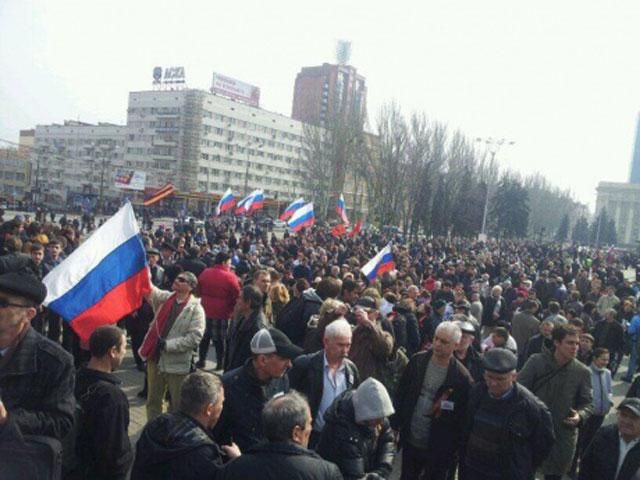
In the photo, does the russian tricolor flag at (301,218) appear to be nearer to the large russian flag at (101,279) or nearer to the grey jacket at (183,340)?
the grey jacket at (183,340)

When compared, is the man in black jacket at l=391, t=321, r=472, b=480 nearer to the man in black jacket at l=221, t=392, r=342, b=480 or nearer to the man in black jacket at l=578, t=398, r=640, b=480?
the man in black jacket at l=578, t=398, r=640, b=480

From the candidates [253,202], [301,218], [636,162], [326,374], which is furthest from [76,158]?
[636,162]

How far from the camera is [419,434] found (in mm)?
4469

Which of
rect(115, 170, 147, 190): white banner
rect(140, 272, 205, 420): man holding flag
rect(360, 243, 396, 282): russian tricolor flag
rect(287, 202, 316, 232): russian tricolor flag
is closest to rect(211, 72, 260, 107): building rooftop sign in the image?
rect(115, 170, 147, 190): white banner

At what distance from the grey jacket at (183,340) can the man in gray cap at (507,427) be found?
2903 millimetres

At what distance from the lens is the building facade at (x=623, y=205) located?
120 m

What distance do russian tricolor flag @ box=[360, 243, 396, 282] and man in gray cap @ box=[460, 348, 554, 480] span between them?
796cm

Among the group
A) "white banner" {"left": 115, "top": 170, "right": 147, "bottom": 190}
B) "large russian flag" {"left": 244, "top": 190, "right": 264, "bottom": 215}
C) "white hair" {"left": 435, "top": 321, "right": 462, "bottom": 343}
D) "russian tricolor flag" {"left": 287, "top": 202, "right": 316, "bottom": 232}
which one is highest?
"white banner" {"left": 115, "top": 170, "right": 147, "bottom": 190}

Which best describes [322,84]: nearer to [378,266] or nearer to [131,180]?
[131,180]

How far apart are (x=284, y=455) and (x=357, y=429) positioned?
0.84 meters

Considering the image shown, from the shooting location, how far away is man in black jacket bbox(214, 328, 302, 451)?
3.44 meters

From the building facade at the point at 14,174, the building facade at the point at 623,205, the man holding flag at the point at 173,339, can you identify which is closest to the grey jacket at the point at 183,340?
the man holding flag at the point at 173,339

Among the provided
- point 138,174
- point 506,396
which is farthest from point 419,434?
point 138,174

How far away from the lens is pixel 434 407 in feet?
14.3
